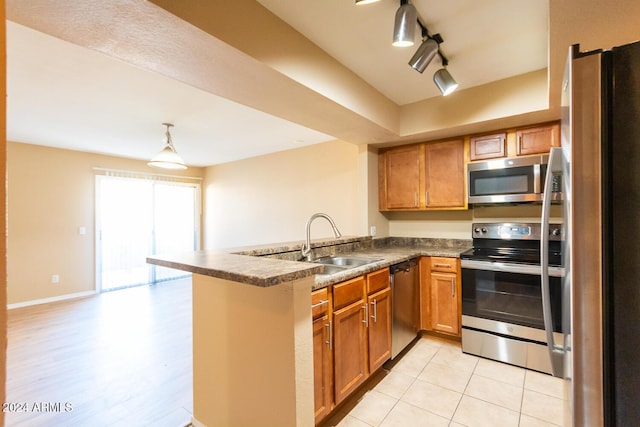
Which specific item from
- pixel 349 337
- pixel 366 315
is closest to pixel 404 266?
pixel 366 315

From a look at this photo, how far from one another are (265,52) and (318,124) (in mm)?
1075

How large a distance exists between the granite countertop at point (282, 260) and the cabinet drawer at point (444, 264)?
46 mm

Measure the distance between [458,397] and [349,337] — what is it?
0.91 metres

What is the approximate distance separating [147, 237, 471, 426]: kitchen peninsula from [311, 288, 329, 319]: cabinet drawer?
0.21 feet

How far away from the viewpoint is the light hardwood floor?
1.89 meters

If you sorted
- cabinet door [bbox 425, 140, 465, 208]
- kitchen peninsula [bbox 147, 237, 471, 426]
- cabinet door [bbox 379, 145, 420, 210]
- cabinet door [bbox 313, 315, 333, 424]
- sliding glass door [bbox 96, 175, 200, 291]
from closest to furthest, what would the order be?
kitchen peninsula [bbox 147, 237, 471, 426] < cabinet door [bbox 313, 315, 333, 424] < cabinet door [bbox 425, 140, 465, 208] < cabinet door [bbox 379, 145, 420, 210] < sliding glass door [bbox 96, 175, 200, 291]

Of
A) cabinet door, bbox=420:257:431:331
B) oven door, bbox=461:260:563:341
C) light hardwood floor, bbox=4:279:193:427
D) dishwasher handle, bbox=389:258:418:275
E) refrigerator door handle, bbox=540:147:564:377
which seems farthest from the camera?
cabinet door, bbox=420:257:431:331

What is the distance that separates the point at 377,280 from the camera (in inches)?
83.4

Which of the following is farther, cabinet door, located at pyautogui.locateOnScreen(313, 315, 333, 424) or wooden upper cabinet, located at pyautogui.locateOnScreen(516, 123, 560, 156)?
wooden upper cabinet, located at pyautogui.locateOnScreen(516, 123, 560, 156)

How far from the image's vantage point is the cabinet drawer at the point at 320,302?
1.55 m

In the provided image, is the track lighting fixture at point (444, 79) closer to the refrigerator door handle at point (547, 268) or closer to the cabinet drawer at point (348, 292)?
the refrigerator door handle at point (547, 268)

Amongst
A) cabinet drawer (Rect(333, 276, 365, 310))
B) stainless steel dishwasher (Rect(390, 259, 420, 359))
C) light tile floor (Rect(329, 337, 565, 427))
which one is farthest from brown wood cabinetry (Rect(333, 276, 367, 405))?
stainless steel dishwasher (Rect(390, 259, 420, 359))

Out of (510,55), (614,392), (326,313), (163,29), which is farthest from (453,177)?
(163,29)

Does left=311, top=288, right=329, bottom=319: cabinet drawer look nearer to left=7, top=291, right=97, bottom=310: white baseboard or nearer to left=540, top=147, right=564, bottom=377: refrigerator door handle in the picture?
left=540, top=147, right=564, bottom=377: refrigerator door handle
